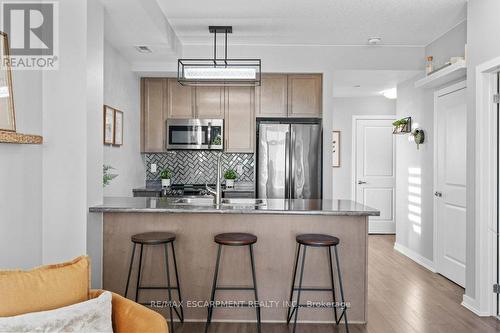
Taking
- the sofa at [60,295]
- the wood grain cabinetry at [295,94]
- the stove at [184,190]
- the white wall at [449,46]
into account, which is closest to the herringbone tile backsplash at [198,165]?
the stove at [184,190]

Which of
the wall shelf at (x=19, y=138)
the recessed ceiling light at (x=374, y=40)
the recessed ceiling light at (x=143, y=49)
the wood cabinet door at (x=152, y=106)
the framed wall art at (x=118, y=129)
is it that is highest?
the recessed ceiling light at (x=374, y=40)

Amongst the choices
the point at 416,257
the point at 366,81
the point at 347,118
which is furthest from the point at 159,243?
the point at 347,118

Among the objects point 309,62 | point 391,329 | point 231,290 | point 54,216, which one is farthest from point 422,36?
point 54,216

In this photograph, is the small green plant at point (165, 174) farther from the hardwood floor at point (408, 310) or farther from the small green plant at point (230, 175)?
the hardwood floor at point (408, 310)

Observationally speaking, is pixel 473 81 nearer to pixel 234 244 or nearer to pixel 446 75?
pixel 446 75

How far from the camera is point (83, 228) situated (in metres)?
2.76

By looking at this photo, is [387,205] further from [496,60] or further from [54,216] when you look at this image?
[54,216]

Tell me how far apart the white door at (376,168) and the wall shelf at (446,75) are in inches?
101

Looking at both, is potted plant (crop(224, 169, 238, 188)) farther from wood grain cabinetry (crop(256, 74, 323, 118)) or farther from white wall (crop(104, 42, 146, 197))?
white wall (crop(104, 42, 146, 197))

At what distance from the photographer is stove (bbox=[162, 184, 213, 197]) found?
5.08 metres

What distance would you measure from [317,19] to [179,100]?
6.96 ft

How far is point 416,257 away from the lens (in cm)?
512

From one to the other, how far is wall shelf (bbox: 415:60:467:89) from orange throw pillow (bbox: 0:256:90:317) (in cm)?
360

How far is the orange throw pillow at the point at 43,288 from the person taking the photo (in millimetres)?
1503
